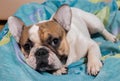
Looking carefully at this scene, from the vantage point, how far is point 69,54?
173cm

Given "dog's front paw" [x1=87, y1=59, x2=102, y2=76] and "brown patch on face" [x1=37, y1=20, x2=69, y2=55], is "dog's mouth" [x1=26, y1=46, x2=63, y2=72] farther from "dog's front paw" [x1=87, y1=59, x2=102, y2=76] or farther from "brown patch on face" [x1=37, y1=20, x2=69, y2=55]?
"dog's front paw" [x1=87, y1=59, x2=102, y2=76]

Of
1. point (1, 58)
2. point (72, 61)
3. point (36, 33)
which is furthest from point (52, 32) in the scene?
point (1, 58)

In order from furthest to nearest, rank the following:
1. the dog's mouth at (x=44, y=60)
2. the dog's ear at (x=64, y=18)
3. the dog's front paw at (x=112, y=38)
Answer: the dog's front paw at (x=112, y=38)
the dog's ear at (x=64, y=18)
the dog's mouth at (x=44, y=60)

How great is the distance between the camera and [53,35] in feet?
5.28

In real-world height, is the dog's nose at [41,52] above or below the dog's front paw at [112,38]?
above

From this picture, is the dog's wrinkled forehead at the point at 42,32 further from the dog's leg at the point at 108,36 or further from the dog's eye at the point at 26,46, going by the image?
the dog's leg at the point at 108,36

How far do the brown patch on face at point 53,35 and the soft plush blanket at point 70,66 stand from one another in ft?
0.48

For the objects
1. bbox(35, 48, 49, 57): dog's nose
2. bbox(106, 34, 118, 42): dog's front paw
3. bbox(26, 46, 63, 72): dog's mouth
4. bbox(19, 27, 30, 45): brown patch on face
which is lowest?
bbox(106, 34, 118, 42): dog's front paw

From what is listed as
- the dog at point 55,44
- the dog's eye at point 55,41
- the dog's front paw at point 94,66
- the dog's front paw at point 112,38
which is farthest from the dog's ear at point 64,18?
the dog's front paw at point 112,38

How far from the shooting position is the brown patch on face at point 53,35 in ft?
5.24

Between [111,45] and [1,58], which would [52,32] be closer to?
[1,58]

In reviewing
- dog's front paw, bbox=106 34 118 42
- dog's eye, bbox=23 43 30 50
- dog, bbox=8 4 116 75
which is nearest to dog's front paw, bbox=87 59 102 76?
dog, bbox=8 4 116 75

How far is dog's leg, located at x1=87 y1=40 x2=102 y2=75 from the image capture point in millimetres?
1620

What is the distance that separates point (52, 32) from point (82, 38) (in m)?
0.32
